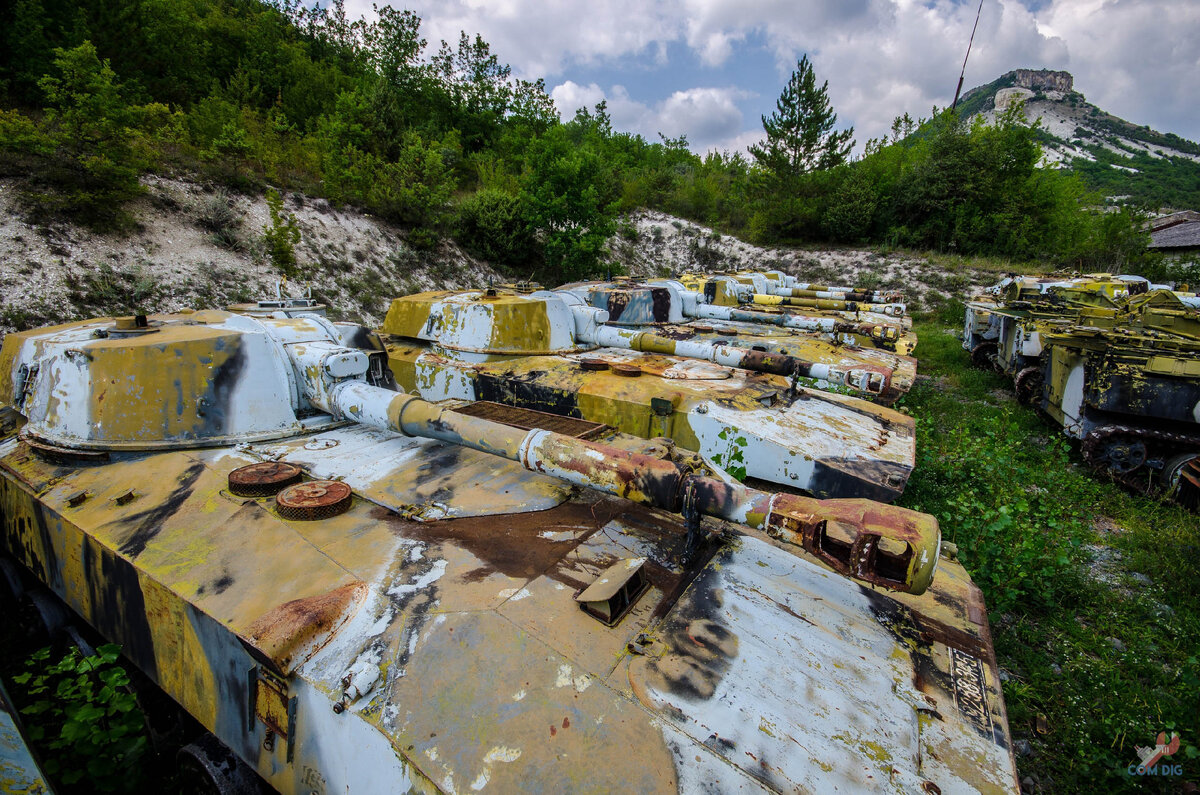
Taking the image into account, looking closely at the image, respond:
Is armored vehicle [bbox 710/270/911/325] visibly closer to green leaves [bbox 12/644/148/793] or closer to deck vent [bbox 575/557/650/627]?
deck vent [bbox 575/557/650/627]

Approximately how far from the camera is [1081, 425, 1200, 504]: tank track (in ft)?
24.6

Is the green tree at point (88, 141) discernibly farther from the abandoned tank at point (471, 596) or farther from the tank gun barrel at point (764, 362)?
the tank gun barrel at point (764, 362)

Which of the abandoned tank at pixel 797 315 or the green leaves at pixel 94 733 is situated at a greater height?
the abandoned tank at pixel 797 315

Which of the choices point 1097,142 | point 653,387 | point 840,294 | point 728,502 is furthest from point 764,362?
point 1097,142

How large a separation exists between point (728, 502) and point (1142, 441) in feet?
28.6

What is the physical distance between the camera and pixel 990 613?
4.82 meters

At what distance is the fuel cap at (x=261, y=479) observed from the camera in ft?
12.2

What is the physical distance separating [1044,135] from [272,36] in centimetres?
9953

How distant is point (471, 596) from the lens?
2.79 metres

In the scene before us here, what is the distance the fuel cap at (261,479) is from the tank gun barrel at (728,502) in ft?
2.57

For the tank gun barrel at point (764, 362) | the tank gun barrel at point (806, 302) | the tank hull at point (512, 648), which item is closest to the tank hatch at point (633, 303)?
the tank gun barrel at point (764, 362)

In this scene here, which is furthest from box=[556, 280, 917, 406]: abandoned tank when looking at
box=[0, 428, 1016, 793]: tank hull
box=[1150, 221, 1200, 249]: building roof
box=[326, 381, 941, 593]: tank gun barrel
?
box=[1150, 221, 1200, 249]: building roof

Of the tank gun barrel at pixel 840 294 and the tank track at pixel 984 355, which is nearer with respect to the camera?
the tank gun barrel at pixel 840 294

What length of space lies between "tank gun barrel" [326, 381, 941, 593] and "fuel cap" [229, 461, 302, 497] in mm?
783
